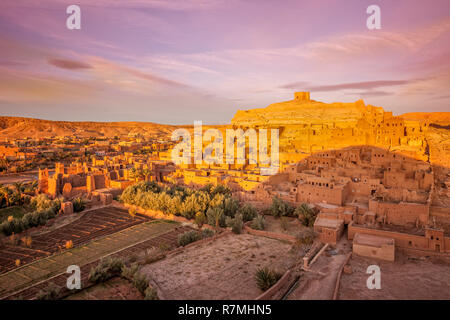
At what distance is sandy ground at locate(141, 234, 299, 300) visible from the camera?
10.6 metres

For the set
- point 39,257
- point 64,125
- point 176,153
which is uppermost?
point 64,125

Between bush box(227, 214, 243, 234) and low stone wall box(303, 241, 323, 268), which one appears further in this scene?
bush box(227, 214, 243, 234)

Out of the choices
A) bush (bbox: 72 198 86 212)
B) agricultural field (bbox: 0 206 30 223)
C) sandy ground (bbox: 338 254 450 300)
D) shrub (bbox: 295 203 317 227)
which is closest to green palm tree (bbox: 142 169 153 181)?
bush (bbox: 72 198 86 212)

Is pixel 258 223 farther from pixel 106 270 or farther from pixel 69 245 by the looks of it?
pixel 69 245

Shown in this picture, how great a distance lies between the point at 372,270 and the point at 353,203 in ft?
19.9

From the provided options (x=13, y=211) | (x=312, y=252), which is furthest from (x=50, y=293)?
(x=13, y=211)

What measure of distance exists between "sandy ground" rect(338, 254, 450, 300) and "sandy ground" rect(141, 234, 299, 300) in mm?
2501

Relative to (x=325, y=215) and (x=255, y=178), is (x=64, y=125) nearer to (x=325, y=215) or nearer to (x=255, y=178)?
(x=255, y=178)

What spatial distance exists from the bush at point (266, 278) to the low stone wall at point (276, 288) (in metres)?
0.21

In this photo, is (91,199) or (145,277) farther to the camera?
(91,199)

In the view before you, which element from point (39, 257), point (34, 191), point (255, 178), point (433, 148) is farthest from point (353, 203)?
point (34, 191)

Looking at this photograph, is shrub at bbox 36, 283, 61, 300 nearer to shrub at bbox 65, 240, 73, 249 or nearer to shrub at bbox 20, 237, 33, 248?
shrub at bbox 65, 240, 73, 249

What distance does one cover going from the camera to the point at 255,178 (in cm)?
2255

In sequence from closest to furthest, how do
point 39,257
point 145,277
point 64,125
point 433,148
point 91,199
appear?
point 145,277 → point 39,257 → point 91,199 → point 433,148 → point 64,125
